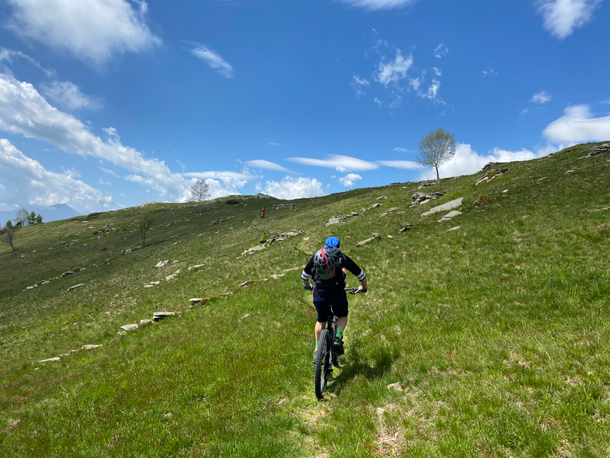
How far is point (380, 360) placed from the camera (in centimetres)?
884

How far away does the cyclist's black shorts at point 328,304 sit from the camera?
8.11 meters

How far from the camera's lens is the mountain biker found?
783 cm

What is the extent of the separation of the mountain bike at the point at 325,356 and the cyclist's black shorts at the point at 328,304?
0.82 ft

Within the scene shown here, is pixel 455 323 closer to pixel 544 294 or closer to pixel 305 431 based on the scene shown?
pixel 544 294

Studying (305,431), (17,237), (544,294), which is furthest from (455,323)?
(17,237)

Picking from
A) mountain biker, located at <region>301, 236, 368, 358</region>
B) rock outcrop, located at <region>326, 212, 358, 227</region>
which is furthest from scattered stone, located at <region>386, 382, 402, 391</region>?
rock outcrop, located at <region>326, 212, 358, 227</region>

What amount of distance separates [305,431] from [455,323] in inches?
256

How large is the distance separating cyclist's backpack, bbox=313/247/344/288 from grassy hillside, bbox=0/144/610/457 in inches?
115

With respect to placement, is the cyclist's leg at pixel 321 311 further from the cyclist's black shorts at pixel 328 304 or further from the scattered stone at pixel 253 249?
the scattered stone at pixel 253 249

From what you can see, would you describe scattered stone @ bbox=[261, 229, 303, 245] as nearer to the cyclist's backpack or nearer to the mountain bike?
the mountain bike

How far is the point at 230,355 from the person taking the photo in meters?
11.2

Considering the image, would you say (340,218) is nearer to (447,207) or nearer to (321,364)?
(447,207)

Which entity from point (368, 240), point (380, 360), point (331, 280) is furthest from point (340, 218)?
Result: point (331, 280)

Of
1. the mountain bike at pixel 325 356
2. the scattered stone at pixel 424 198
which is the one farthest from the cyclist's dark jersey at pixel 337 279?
the scattered stone at pixel 424 198
